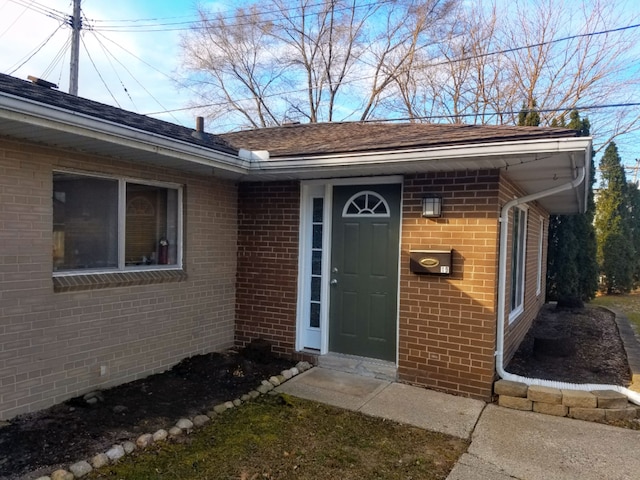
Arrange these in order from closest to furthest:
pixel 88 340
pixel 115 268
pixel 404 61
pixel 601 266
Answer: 1. pixel 88 340
2. pixel 115 268
3. pixel 404 61
4. pixel 601 266

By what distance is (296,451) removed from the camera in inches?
139

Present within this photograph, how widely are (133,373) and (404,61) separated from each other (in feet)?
51.7

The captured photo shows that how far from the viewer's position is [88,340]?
4379 millimetres

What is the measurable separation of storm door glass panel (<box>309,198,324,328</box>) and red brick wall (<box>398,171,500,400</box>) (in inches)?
46.3

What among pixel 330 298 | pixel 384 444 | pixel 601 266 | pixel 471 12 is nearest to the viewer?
pixel 384 444

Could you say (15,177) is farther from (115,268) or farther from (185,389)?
(185,389)

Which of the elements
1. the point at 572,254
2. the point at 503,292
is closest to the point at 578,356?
the point at 503,292

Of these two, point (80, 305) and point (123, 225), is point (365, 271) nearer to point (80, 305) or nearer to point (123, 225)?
point (123, 225)

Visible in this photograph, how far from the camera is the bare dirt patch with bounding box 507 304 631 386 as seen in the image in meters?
5.50

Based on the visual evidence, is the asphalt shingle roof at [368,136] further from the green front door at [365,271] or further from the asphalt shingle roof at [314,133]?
the green front door at [365,271]

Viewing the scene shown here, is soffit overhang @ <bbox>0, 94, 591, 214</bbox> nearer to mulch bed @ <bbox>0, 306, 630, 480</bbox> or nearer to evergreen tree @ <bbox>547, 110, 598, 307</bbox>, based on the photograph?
mulch bed @ <bbox>0, 306, 630, 480</bbox>

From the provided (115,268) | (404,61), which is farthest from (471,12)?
(115,268)

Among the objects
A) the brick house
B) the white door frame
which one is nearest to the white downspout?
the brick house

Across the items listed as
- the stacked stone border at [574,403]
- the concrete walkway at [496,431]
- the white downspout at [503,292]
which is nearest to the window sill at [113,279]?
the concrete walkway at [496,431]
